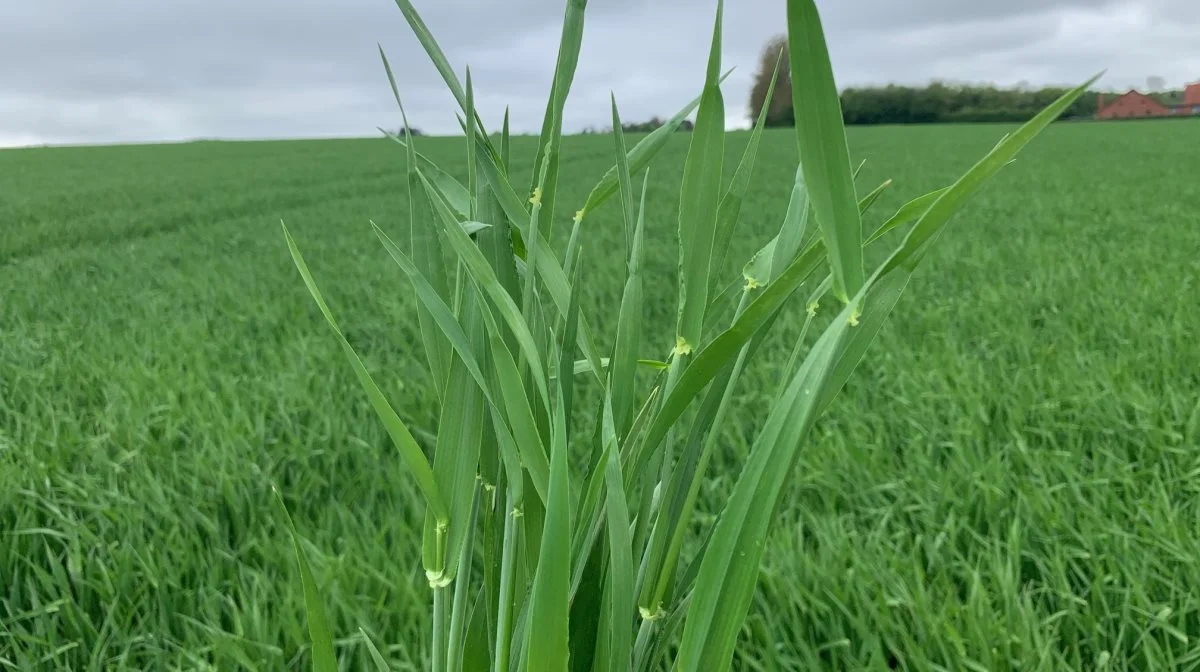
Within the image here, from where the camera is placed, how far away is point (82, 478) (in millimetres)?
1454

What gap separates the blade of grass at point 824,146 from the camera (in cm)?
24

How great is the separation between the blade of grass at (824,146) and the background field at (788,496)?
700mm

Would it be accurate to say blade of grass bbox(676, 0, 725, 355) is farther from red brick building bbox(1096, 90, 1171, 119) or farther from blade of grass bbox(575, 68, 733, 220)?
red brick building bbox(1096, 90, 1171, 119)

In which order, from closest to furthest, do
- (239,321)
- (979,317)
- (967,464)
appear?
(967,464)
(979,317)
(239,321)

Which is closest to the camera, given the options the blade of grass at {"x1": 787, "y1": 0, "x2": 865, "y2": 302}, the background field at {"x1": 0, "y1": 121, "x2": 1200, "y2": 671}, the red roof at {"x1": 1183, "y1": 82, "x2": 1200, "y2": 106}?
the blade of grass at {"x1": 787, "y1": 0, "x2": 865, "y2": 302}

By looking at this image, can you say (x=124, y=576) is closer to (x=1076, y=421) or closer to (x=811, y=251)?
(x=811, y=251)

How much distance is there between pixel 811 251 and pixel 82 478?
1604 mm

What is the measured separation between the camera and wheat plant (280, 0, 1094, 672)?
284 mm

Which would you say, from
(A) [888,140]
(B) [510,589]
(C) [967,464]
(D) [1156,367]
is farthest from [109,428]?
(A) [888,140]

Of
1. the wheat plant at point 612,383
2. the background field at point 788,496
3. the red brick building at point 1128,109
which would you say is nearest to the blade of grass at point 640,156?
the wheat plant at point 612,383

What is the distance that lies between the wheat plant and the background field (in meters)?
0.56

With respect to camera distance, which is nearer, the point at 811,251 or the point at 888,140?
the point at 811,251

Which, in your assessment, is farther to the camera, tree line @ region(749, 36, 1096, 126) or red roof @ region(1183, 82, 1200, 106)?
A: red roof @ region(1183, 82, 1200, 106)

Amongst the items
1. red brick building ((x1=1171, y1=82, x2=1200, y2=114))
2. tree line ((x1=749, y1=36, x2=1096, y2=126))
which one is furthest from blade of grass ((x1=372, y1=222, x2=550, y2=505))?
red brick building ((x1=1171, y1=82, x2=1200, y2=114))
